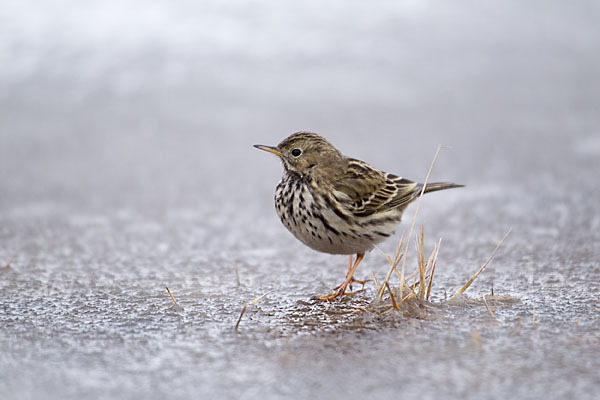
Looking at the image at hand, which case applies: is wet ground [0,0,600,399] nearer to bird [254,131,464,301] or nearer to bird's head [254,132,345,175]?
bird [254,131,464,301]

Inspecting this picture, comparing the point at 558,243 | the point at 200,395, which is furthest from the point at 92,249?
the point at 558,243

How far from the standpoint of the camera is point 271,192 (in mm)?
6676

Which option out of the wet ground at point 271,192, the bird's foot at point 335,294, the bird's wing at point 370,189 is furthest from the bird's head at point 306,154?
the bird's foot at point 335,294

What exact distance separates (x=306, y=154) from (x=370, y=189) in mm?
498

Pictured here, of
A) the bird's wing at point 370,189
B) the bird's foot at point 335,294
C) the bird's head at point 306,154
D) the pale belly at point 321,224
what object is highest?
the bird's head at point 306,154

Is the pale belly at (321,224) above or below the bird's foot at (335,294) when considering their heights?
above

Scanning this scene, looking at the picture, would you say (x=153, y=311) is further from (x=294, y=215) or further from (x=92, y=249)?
(x=92, y=249)

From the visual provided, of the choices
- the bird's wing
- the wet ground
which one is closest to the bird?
the bird's wing

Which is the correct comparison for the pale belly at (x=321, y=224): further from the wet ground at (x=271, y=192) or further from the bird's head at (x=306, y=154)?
the wet ground at (x=271, y=192)

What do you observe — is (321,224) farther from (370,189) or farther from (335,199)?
(370,189)

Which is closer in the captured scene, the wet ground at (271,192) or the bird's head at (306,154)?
the wet ground at (271,192)

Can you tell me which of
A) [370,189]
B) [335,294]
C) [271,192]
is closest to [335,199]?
[370,189]

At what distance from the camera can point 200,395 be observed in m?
2.80

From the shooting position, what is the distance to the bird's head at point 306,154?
480 centimetres
